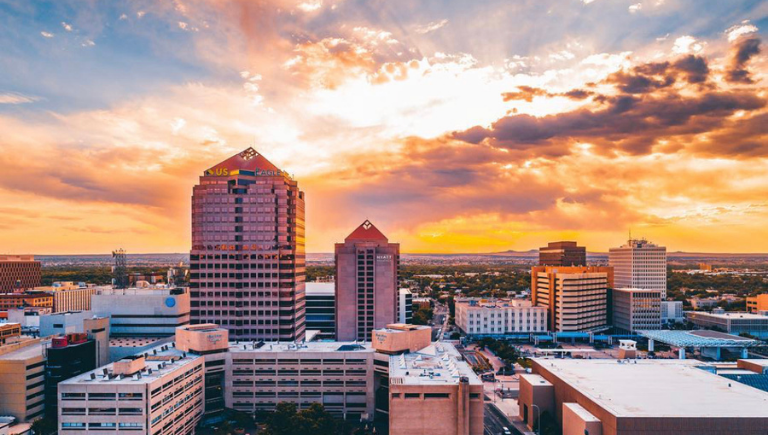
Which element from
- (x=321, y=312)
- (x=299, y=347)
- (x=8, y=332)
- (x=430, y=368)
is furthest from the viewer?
(x=321, y=312)

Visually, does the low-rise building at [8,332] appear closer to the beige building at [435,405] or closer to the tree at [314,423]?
the tree at [314,423]

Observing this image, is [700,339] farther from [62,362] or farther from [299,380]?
[62,362]

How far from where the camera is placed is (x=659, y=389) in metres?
95.9

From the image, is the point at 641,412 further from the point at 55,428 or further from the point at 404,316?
the point at 404,316

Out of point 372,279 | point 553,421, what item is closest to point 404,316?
point 372,279

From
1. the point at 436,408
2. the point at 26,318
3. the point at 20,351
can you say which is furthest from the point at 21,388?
the point at 26,318

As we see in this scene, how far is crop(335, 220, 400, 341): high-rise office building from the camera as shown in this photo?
552 ft

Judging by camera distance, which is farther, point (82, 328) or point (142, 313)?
point (142, 313)

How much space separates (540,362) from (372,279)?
6287 cm

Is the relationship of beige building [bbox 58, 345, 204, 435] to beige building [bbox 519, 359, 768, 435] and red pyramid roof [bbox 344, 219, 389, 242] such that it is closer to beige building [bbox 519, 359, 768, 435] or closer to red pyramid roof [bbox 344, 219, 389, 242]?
beige building [bbox 519, 359, 768, 435]

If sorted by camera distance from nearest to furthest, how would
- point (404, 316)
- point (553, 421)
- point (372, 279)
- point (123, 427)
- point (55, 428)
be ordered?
1. point (123, 427)
2. point (55, 428)
3. point (553, 421)
4. point (372, 279)
5. point (404, 316)

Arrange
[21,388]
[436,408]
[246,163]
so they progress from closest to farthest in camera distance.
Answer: [436,408], [21,388], [246,163]

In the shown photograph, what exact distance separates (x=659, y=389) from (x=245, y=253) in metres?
101

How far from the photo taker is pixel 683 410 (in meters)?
82.1
